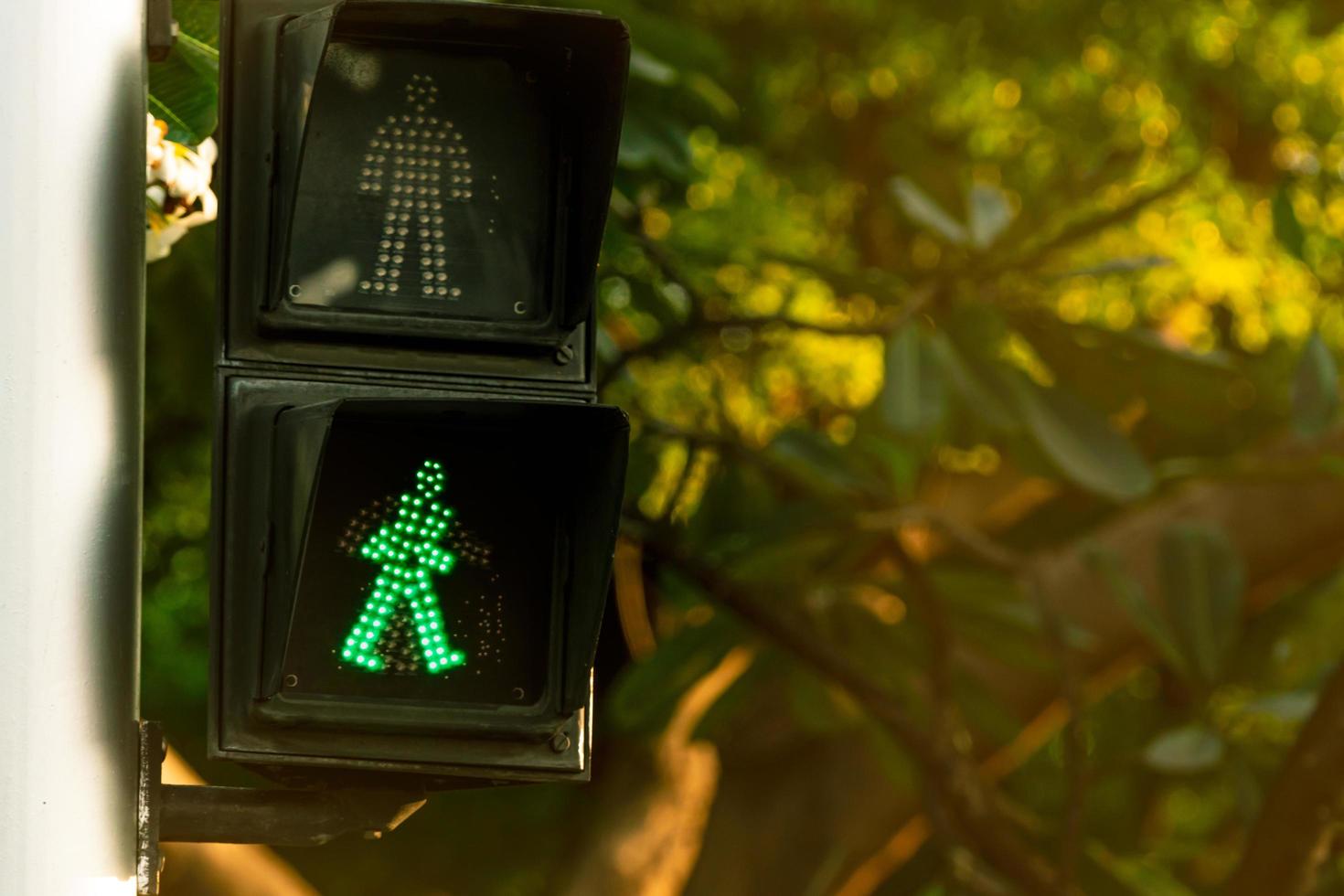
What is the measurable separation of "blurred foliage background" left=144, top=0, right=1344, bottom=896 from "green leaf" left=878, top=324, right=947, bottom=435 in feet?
0.04

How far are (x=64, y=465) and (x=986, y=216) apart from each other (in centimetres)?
282

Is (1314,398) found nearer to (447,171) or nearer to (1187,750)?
(1187,750)

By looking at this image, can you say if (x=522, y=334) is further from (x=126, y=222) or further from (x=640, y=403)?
(x=640, y=403)

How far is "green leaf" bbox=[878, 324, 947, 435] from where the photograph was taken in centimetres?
357

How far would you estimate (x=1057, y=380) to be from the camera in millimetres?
4062

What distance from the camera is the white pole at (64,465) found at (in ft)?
4.81

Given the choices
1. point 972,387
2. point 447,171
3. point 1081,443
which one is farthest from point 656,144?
point 447,171

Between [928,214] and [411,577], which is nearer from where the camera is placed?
[411,577]

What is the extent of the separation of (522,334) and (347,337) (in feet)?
0.53

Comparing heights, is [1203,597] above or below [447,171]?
below

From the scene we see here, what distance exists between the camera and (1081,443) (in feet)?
12.1

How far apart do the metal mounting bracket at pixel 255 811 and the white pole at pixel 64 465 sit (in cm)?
5

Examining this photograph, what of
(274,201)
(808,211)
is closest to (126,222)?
(274,201)

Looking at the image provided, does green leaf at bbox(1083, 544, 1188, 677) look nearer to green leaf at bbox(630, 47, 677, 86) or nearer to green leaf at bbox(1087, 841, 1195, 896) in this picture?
green leaf at bbox(1087, 841, 1195, 896)
